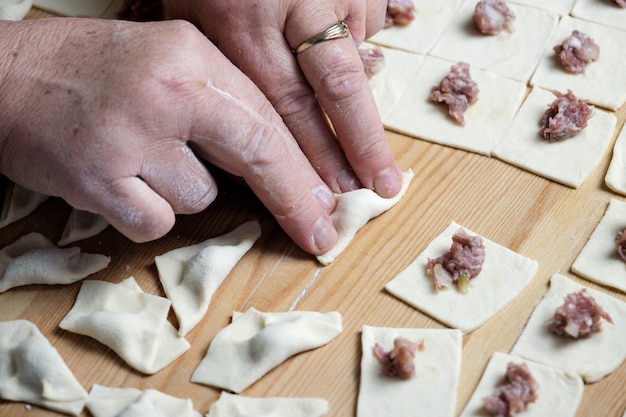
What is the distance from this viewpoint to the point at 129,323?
203 cm

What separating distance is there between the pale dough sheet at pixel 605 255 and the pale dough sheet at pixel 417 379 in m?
0.41

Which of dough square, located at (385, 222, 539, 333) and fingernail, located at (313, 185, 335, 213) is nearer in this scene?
dough square, located at (385, 222, 539, 333)

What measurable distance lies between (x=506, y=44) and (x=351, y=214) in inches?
35.8

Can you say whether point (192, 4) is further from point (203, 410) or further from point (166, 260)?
point (203, 410)

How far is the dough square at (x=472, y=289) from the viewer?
6.61 ft

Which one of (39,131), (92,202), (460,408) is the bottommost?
(460,408)

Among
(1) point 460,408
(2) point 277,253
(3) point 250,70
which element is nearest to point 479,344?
(1) point 460,408

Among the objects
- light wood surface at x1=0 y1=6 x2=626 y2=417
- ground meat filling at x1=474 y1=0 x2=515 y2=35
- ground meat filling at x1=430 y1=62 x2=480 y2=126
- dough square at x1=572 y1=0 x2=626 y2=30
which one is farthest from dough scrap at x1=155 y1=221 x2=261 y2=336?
dough square at x1=572 y1=0 x2=626 y2=30

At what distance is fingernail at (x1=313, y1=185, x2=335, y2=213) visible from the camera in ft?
7.20

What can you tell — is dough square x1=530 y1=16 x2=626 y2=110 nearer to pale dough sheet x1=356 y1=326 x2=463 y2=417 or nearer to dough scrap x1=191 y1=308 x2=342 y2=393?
pale dough sheet x1=356 y1=326 x2=463 y2=417

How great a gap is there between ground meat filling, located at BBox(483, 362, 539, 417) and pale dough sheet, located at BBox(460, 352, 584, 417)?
0.02 m

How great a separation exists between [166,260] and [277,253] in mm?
317

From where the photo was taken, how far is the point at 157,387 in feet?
6.48

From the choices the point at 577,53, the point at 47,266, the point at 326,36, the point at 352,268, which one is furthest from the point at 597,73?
the point at 47,266
